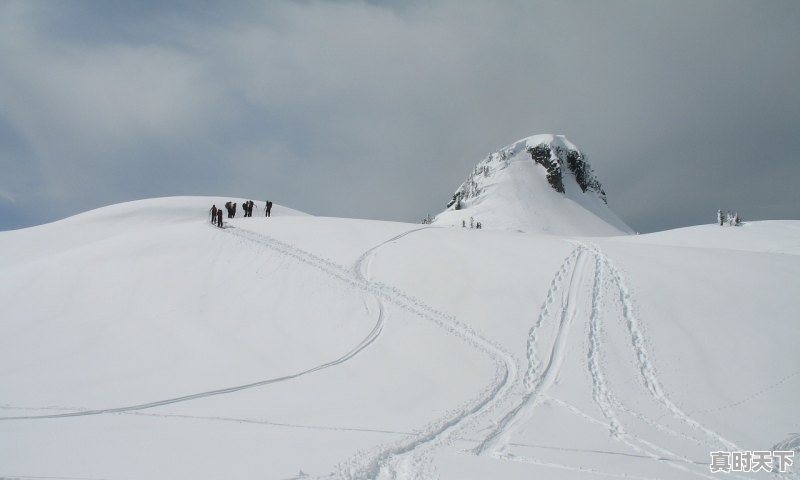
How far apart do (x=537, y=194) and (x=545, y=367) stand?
73.7 meters

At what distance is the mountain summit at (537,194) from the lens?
2712 inches

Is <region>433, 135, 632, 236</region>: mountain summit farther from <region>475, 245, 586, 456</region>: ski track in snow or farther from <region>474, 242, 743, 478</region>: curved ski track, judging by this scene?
<region>474, 242, 743, 478</region>: curved ski track

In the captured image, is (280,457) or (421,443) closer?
(280,457)

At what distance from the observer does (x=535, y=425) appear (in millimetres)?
7789

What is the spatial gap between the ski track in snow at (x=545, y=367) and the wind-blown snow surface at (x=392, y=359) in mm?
59

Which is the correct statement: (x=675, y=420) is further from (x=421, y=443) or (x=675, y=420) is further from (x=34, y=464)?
(x=34, y=464)

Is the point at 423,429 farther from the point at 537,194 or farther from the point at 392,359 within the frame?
the point at 537,194

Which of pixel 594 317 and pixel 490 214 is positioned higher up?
pixel 490 214

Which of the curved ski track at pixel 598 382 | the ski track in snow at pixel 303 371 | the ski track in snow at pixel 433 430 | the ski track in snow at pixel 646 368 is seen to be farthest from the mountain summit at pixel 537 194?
the ski track in snow at pixel 433 430

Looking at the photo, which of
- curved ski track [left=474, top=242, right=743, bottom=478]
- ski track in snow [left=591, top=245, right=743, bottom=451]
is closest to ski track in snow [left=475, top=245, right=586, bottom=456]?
curved ski track [left=474, top=242, right=743, bottom=478]

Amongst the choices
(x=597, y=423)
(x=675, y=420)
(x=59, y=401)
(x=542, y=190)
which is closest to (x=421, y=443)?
(x=597, y=423)

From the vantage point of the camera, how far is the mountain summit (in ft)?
226

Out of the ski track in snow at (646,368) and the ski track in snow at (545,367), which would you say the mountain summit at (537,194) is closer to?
the ski track in snow at (545,367)

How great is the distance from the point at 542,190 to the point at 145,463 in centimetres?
8263
